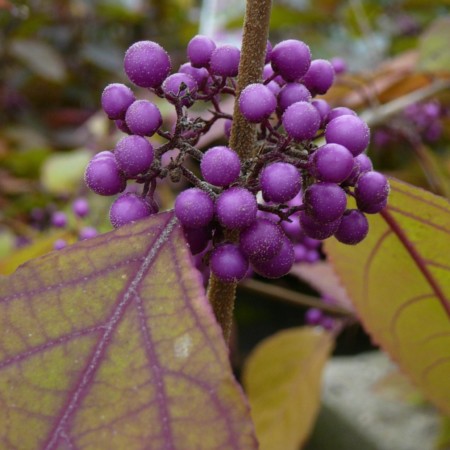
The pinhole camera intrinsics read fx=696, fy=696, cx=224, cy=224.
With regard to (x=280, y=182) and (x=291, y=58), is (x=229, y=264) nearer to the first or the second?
(x=280, y=182)

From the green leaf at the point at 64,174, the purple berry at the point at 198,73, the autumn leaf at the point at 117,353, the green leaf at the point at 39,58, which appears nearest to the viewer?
the autumn leaf at the point at 117,353

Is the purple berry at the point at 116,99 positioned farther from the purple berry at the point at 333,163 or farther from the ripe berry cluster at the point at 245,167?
the purple berry at the point at 333,163

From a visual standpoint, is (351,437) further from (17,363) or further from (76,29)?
(76,29)

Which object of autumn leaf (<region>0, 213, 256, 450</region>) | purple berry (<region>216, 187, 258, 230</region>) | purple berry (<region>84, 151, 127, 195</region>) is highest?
purple berry (<region>84, 151, 127, 195</region>)

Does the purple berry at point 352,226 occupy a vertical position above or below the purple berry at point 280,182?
below

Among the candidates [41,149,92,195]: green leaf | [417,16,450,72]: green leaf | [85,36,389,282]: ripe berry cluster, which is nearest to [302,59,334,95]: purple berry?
[85,36,389,282]: ripe berry cluster

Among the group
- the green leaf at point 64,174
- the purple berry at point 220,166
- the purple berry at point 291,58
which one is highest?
the green leaf at point 64,174


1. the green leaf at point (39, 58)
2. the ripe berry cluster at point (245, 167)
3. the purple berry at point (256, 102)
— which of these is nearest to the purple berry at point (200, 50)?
the ripe berry cluster at point (245, 167)

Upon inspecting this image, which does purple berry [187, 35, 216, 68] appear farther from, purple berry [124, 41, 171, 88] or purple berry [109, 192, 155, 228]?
purple berry [109, 192, 155, 228]
